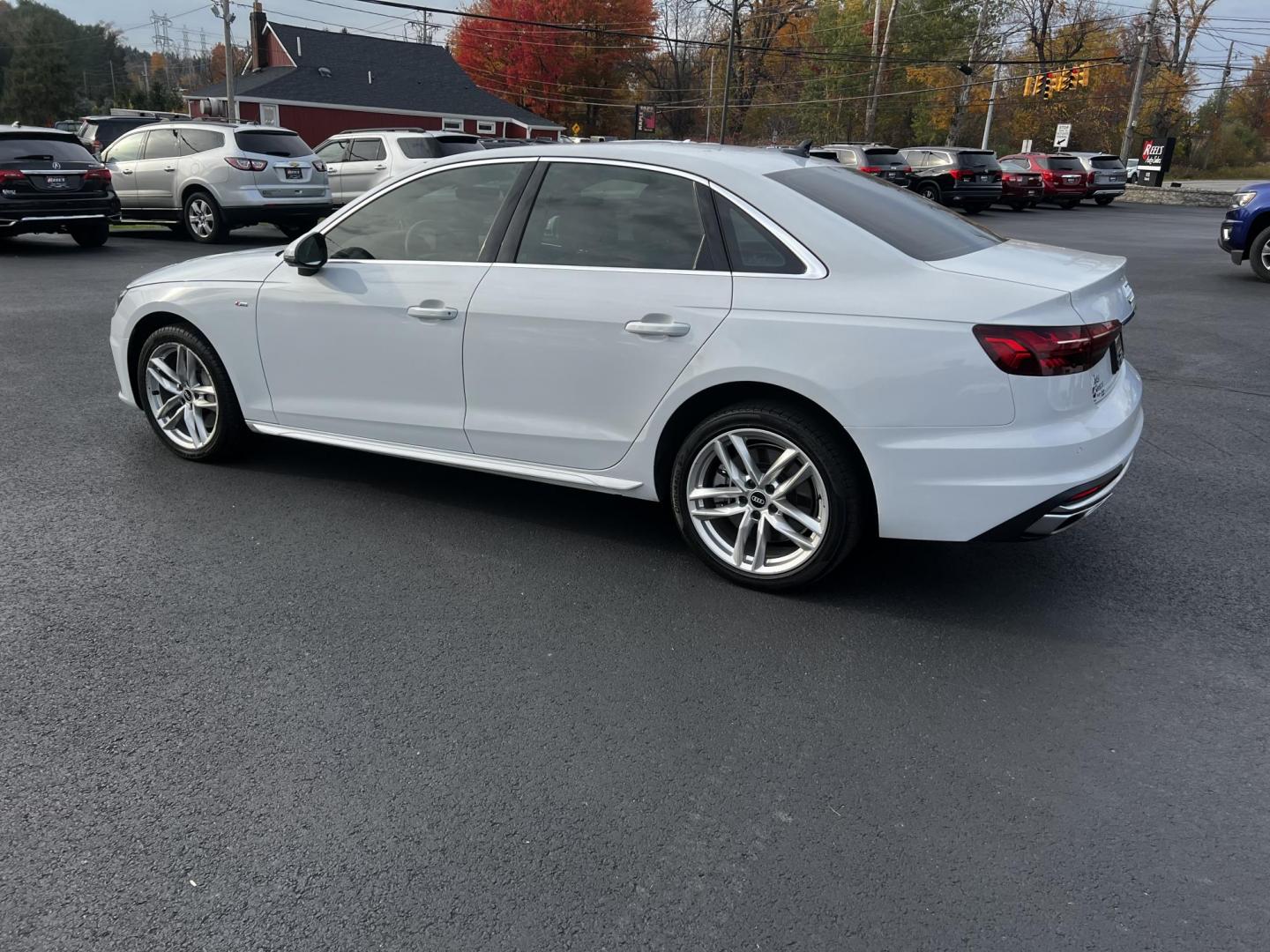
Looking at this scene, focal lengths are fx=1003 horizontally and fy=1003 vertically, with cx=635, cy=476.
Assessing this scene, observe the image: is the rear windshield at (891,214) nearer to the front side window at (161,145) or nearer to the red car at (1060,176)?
the front side window at (161,145)

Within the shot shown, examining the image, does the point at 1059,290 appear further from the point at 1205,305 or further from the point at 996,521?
the point at 1205,305

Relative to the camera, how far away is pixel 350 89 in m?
47.5

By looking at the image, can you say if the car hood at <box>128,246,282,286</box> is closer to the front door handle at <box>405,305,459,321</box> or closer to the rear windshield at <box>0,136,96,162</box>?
the front door handle at <box>405,305,459,321</box>

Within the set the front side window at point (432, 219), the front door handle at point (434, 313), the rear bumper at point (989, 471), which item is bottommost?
the rear bumper at point (989, 471)

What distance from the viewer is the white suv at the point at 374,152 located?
1733 cm

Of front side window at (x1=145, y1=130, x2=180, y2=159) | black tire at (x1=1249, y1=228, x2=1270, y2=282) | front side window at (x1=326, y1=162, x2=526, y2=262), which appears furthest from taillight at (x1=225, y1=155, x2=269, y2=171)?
black tire at (x1=1249, y1=228, x2=1270, y2=282)

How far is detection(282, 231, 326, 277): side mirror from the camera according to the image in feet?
15.3

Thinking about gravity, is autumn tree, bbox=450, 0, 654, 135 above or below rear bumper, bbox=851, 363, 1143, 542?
above

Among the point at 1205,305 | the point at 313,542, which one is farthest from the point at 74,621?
the point at 1205,305

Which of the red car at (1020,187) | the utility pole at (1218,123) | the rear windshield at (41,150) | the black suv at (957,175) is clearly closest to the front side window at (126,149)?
the rear windshield at (41,150)

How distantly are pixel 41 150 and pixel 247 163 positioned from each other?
2.71 metres

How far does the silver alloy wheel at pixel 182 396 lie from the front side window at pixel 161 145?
12272 millimetres

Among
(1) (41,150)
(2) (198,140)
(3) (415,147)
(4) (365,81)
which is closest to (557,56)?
(4) (365,81)

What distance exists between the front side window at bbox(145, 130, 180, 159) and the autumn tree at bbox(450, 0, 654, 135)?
5223 cm
